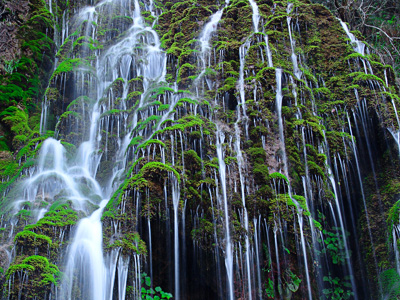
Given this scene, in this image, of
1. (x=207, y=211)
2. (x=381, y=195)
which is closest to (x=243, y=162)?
(x=207, y=211)

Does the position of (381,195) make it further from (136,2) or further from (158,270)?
(136,2)

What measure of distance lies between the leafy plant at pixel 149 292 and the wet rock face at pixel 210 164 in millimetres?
43

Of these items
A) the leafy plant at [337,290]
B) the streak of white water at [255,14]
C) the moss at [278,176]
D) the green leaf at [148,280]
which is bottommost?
the leafy plant at [337,290]

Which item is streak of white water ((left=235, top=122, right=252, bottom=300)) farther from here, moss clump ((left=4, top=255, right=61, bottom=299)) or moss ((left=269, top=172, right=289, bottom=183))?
moss clump ((left=4, top=255, right=61, bottom=299))

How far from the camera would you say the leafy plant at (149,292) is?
25.0ft

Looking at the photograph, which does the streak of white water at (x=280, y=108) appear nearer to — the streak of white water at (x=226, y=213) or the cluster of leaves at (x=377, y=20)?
the streak of white water at (x=226, y=213)

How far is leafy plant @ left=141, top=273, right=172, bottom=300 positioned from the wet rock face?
4 centimetres

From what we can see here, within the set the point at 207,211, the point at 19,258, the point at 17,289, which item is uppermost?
the point at 207,211

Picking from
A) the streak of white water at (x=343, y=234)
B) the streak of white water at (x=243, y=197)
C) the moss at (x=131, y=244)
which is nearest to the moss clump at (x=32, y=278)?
the moss at (x=131, y=244)

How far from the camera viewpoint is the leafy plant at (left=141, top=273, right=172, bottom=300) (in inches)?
300

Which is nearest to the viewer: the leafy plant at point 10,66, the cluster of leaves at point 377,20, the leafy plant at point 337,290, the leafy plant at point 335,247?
the leafy plant at point 337,290

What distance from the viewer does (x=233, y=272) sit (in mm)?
7934

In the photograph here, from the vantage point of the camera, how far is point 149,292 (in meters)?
7.70

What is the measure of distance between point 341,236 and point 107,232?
6.60 meters
